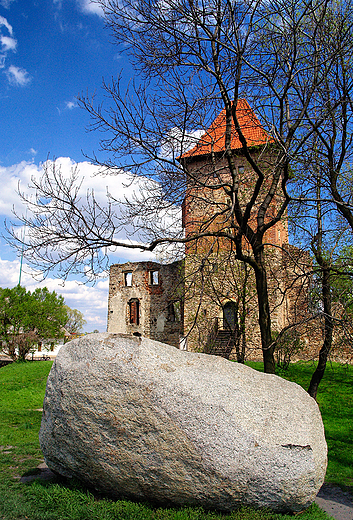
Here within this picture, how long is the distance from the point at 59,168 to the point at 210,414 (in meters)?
3.70

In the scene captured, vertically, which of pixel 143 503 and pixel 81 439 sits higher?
pixel 81 439

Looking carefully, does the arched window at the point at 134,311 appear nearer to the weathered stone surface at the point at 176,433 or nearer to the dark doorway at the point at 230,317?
the dark doorway at the point at 230,317

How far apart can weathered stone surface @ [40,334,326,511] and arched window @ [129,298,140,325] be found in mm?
19148

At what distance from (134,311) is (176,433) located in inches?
786

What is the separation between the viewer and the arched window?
22781 millimetres

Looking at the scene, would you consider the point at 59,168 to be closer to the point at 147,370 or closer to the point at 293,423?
the point at 147,370

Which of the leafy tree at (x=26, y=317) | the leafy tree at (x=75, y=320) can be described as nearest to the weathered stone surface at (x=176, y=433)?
the leafy tree at (x=26, y=317)

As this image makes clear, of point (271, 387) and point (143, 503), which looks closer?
point (143, 503)

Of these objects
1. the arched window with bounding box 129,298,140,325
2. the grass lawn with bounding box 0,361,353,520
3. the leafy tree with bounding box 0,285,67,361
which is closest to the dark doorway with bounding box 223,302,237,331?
the grass lawn with bounding box 0,361,353,520

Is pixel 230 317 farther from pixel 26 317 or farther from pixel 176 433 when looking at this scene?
pixel 176 433

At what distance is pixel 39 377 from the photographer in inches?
484

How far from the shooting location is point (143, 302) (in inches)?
896

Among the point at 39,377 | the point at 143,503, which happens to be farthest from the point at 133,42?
the point at 39,377

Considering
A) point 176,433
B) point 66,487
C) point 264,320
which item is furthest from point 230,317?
point 176,433
